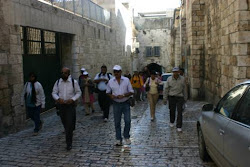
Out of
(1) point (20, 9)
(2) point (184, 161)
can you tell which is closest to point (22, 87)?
(1) point (20, 9)

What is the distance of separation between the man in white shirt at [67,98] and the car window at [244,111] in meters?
3.22

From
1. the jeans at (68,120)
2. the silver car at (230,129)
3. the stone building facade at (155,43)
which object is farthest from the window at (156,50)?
the silver car at (230,129)

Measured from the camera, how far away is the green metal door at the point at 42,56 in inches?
322

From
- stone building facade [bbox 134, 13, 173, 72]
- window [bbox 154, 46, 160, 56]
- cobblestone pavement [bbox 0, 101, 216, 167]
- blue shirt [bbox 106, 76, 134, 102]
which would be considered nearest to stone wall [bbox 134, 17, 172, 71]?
stone building facade [bbox 134, 13, 173, 72]

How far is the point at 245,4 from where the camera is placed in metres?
6.77

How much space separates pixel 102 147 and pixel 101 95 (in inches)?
122

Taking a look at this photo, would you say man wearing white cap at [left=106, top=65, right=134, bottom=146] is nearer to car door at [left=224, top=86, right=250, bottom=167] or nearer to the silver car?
the silver car

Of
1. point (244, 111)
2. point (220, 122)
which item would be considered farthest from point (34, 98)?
point (244, 111)

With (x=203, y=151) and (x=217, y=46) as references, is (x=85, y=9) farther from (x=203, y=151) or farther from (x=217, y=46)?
(x=203, y=151)

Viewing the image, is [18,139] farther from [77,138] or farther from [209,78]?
[209,78]

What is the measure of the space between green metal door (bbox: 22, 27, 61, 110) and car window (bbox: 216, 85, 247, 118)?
585 centimetres

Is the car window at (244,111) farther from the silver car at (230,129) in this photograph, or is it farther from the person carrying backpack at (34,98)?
the person carrying backpack at (34,98)

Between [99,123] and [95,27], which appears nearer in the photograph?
[99,123]

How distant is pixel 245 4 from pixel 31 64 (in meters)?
6.07
